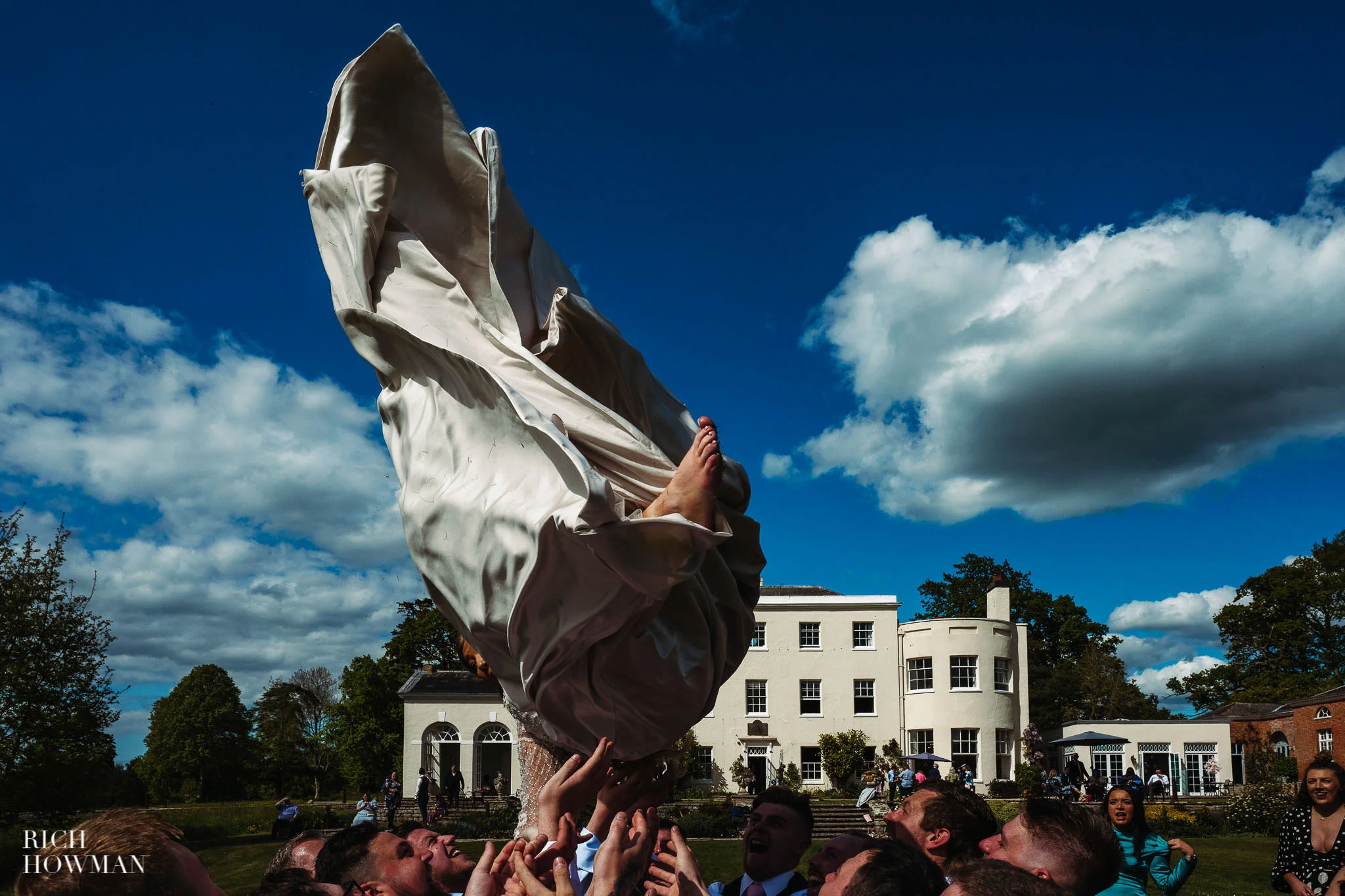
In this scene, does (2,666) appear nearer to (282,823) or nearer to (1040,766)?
(282,823)

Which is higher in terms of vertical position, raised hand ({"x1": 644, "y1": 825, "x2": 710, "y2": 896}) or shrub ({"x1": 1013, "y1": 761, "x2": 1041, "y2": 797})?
raised hand ({"x1": 644, "y1": 825, "x2": 710, "y2": 896})

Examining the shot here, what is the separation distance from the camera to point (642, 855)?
2.71m

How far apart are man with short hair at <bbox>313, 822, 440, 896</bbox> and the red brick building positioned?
4758cm

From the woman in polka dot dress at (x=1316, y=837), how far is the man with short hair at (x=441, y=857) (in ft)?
16.3

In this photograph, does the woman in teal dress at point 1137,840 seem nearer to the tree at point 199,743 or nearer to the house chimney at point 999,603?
the house chimney at point 999,603

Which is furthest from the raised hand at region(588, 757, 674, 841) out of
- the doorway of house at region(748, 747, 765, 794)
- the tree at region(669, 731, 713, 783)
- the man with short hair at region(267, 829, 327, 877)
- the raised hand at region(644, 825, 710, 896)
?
the doorway of house at region(748, 747, 765, 794)

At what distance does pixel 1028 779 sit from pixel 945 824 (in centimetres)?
4111

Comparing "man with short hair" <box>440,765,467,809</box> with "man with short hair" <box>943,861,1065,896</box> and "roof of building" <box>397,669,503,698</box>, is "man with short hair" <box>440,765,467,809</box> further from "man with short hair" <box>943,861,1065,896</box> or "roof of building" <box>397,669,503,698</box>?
"man with short hair" <box>943,861,1065,896</box>

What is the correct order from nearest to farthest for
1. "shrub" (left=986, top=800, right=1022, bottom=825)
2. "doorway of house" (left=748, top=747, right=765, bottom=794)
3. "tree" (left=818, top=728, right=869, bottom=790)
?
"shrub" (left=986, top=800, right=1022, bottom=825)
"tree" (left=818, top=728, right=869, bottom=790)
"doorway of house" (left=748, top=747, right=765, bottom=794)

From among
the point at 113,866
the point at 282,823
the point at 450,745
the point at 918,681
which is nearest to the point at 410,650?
the point at 450,745

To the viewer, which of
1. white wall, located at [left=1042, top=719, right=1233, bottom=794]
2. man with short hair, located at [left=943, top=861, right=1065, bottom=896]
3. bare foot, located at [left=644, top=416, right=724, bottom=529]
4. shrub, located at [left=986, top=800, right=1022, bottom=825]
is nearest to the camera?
man with short hair, located at [left=943, top=861, right=1065, bottom=896]

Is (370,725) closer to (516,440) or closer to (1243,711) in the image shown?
(1243,711)

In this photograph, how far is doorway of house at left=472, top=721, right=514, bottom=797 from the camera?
4353 cm

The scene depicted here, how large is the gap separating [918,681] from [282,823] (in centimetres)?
3049
